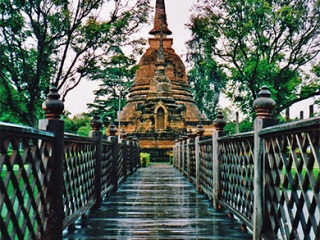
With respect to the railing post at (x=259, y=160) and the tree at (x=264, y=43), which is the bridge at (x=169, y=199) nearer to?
the railing post at (x=259, y=160)

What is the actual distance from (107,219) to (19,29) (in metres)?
10.7

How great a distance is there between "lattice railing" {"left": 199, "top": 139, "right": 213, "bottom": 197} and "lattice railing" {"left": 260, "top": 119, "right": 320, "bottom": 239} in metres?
3.89

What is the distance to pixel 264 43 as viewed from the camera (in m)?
19.4

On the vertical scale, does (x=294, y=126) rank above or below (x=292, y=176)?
above

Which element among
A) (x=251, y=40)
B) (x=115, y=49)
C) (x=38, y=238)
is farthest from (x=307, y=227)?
(x=251, y=40)

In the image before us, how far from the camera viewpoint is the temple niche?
1476 inches

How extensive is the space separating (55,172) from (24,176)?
41.0 inches

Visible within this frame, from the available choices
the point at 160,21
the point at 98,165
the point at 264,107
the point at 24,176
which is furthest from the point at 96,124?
the point at 160,21

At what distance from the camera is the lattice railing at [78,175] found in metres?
4.91

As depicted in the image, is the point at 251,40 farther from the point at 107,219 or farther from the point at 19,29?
the point at 107,219

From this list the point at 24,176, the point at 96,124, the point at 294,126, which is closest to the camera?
the point at 294,126

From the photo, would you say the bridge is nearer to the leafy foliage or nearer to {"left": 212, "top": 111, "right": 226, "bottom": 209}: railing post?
{"left": 212, "top": 111, "right": 226, "bottom": 209}: railing post

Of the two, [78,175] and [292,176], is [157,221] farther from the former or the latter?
[292,176]

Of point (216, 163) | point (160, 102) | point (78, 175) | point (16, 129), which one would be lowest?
point (78, 175)
